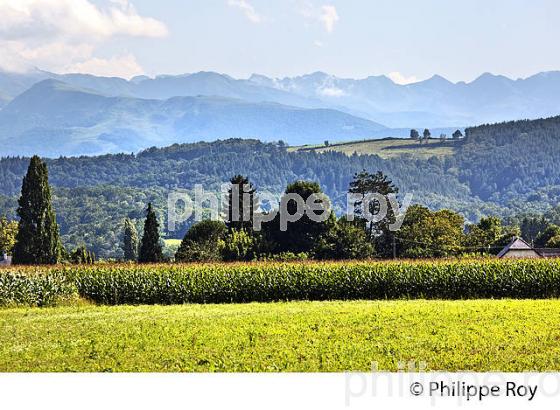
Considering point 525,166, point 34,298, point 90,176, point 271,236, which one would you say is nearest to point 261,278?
point 34,298

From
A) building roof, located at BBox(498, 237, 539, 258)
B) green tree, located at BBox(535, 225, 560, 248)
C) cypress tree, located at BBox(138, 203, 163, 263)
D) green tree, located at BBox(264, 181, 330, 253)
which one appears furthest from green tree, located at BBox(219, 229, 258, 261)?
green tree, located at BBox(535, 225, 560, 248)

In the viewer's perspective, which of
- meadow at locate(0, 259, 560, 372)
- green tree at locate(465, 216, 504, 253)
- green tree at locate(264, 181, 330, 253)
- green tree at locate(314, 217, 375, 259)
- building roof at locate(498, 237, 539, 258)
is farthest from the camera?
green tree at locate(465, 216, 504, 253)

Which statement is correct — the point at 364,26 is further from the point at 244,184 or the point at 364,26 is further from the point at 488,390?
the point at 244,184

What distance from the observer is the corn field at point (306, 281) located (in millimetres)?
24250

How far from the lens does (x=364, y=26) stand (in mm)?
18047

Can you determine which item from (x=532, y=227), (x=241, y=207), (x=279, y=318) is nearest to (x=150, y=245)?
(x=241, y=207)

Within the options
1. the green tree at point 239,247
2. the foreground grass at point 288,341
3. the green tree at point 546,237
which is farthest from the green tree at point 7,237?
the foreground grass at point 288,341

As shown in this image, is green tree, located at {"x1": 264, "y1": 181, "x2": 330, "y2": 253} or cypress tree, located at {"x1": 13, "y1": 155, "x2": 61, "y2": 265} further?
green tree, located at {"x1": 264, "y1": 181, "x2": 330, "y2": 253}

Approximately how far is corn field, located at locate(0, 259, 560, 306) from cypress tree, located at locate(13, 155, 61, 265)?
15189 mm

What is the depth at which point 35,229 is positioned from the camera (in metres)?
39.4

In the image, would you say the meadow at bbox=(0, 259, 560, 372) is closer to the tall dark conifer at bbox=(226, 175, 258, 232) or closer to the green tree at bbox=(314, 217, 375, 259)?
the green tree at bbox=(314, 217, 375, 259)

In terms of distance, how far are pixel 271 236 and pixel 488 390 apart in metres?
40.4

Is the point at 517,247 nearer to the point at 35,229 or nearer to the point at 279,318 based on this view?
the point at 35,229

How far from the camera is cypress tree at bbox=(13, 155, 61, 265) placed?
39.2 metres
